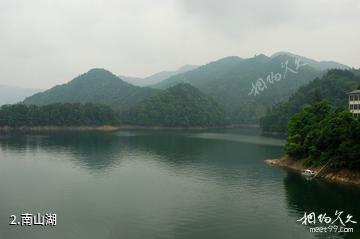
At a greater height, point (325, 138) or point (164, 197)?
point (325, 138)

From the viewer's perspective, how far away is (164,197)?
58.5 meters

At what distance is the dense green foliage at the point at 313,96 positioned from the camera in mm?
174100

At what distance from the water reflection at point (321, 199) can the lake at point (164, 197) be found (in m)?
0.12

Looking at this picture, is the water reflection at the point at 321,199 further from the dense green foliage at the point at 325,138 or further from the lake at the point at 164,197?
the dense green foliage at the point at 325,138

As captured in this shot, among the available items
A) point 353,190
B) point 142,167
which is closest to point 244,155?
point 142,167

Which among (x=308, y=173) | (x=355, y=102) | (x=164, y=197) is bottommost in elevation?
(x=164, y=197)

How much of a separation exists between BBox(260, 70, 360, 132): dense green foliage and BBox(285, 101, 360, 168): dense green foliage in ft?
287

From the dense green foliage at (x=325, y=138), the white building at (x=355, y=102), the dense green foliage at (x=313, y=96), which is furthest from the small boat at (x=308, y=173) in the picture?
the dense green foliage at (x=313, y=96)

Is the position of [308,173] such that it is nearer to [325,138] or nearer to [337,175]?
[337,175]

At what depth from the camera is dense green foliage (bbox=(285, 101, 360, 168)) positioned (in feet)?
213

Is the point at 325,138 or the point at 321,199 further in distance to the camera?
the point at 325,138

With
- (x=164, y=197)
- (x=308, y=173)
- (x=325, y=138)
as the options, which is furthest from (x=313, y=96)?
(x=164, y=197)

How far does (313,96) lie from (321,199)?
4851 inches

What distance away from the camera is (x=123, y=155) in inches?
4178
